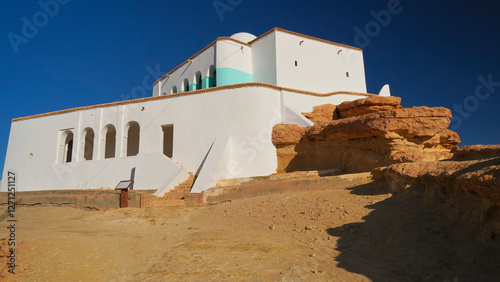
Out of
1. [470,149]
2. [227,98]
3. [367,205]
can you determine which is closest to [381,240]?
[367,205]

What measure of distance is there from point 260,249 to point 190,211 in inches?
170

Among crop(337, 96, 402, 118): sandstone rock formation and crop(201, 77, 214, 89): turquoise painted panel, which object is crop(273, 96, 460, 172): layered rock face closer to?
crop(337, 96, 402, 118): sandstone rock formation

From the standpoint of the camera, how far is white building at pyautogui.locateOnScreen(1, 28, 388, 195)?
13.0m

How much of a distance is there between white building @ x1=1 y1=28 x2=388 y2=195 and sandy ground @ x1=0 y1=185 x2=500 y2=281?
5504 millimetres

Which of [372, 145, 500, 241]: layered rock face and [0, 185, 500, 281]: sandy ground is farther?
[0, 185, 500, 281]: sandy ground

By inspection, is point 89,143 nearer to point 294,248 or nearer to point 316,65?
point 316,65

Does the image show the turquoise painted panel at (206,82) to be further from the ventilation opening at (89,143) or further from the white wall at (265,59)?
the ventilation opening at (89,143)

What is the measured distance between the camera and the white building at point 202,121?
13023 mm

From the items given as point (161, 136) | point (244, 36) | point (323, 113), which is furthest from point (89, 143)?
point (323, 113)

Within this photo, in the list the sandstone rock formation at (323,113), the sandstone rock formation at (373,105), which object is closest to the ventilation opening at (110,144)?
the sandstone rock formation at (323,113)

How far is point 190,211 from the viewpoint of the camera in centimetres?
825

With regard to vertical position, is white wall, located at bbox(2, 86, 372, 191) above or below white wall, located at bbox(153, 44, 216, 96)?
below

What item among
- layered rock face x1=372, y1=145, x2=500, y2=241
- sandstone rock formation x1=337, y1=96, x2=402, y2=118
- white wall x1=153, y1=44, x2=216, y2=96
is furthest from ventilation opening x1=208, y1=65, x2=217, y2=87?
layered rock face x1=372, y1=145, x2=500, y2=241

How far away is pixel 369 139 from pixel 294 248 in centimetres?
704
